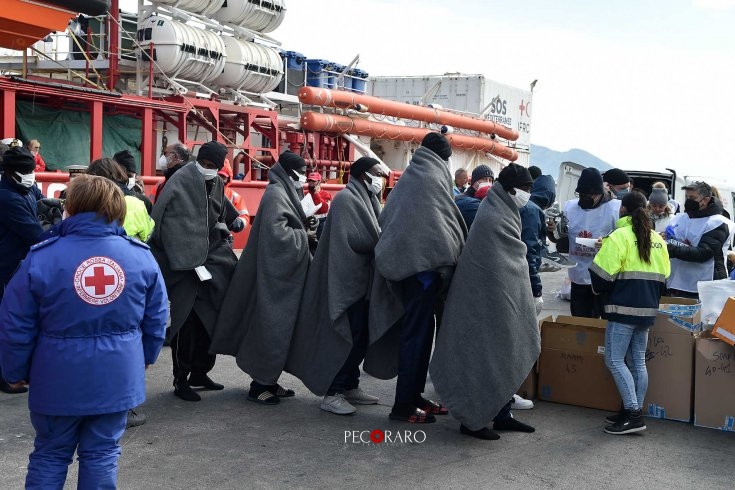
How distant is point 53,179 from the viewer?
1098 centimetres

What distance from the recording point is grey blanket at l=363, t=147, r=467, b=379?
534 cm

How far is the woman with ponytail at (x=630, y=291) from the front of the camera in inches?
210

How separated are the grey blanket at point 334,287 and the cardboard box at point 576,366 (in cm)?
153

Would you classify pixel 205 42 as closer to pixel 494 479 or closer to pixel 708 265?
pixel 708 265

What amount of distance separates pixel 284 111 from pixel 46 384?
1973 cm

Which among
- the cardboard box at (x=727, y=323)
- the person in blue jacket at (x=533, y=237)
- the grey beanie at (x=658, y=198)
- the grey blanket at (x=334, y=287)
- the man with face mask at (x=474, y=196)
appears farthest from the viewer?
the grey beanie at (x=658, y=198)

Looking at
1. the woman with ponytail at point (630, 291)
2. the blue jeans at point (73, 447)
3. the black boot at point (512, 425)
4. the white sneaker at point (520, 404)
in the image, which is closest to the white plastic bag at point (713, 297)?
the woman with ponytail at point (630, 291)

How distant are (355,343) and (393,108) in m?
17.8

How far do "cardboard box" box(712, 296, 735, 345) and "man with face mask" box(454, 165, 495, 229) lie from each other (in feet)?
6.39

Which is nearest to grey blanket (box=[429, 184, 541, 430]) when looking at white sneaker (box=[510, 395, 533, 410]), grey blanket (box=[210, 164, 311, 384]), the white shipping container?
white sneaker (box=[510, 395, 533, 410])

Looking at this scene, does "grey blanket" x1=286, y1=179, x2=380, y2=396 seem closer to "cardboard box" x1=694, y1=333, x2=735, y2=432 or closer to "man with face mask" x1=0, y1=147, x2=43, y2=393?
"man with face mask" x1=0, y1=147, x2=43, y2=393

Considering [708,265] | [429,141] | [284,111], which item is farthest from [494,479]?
[284,111]

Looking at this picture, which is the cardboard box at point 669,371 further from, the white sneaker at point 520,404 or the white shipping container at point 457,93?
the white shipping container at point 457,93

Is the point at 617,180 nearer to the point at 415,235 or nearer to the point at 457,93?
the point at 415,235
